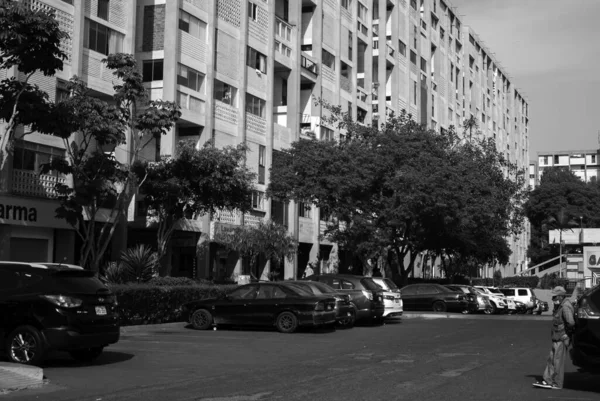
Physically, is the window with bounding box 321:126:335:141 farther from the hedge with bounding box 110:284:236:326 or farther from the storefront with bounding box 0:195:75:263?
the hedge with bounding box 110:284:236:326

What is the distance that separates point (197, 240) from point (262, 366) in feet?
78.2

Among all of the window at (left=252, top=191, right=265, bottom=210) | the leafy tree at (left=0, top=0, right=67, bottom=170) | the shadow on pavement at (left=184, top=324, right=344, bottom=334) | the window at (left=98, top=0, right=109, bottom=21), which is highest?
the window at (left=98, top=0, right=109, bottom=21)

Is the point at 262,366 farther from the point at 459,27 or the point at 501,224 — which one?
the point at 459,27

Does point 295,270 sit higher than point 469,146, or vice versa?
point 469,146

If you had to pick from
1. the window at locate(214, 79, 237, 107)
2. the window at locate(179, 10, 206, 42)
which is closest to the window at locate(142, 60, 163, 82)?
the window at locate(179, 10, 206, 42)

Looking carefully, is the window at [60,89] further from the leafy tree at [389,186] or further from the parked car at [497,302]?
the parked car at [497,302]

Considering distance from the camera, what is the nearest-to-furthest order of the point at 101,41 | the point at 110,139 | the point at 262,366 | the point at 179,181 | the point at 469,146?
the point at 262,366, the point at 110,139, the point at 179,181, the point at 101,41, the point at 469,146

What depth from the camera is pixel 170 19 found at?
3534cm

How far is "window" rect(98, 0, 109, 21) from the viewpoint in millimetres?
31936

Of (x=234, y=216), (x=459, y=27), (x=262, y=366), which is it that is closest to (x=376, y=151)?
(x=234, y=216)

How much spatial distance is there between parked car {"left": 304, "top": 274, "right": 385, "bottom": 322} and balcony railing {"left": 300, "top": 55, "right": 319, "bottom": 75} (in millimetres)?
24010

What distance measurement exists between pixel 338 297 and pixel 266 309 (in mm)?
2503

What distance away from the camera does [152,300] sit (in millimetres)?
22594

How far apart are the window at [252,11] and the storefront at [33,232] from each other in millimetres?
17572
